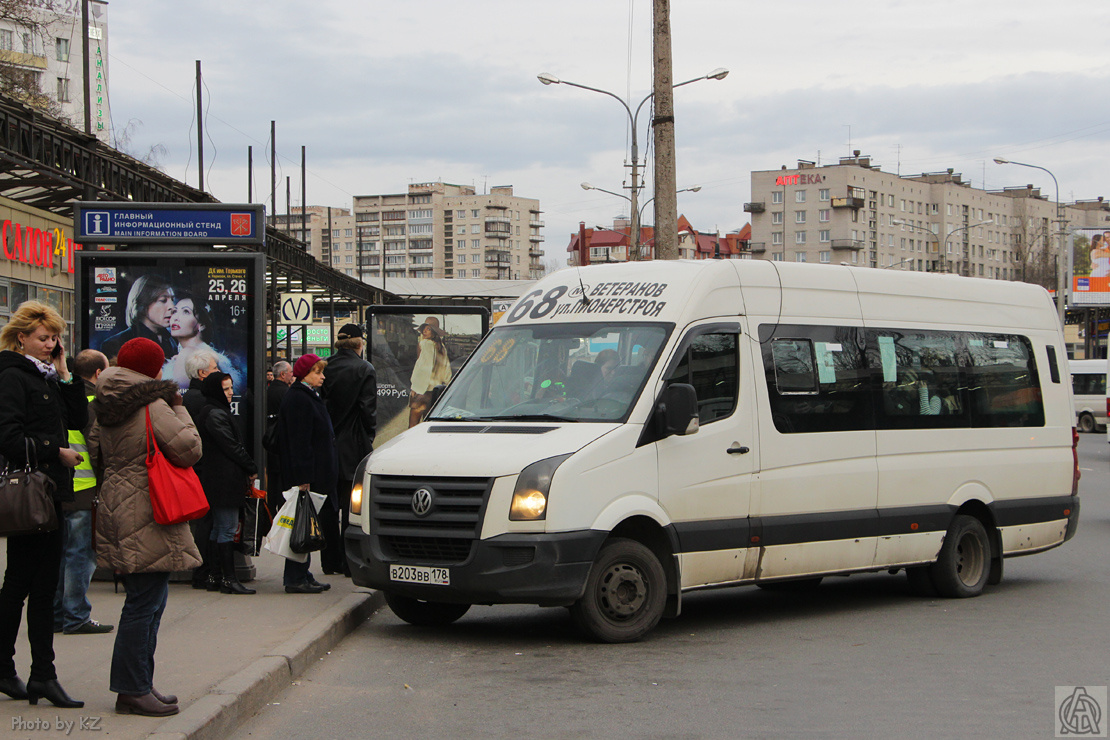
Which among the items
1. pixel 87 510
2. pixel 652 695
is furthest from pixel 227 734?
pixel 87 510

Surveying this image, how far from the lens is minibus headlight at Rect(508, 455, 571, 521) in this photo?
768 cm

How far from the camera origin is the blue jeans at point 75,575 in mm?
7832

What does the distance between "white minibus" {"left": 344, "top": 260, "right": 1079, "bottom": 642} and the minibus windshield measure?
0.02 m

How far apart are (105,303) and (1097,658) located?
790 centimetres

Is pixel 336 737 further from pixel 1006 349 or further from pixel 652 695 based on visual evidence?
pixel 1006 349

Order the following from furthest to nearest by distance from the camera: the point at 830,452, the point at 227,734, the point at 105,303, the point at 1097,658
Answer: the point at 105,303 < the point at 830,452 < the point at 1097,658 < the point at 227,734

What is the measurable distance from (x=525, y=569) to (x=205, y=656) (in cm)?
191

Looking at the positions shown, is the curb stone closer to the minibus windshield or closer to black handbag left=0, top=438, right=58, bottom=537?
black handbag left=0, top=438, right=58, bottom=537

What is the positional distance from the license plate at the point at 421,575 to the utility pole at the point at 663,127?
33.3ft

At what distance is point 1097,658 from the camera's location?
7676 millimetres

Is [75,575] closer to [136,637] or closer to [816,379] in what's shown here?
[136,637]

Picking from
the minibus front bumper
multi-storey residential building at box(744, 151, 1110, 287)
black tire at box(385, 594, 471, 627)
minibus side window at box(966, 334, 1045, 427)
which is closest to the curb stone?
black tire at box(385, 594, 471, 627)

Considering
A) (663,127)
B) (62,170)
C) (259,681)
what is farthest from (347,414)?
(62,170)

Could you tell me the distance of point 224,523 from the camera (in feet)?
32.2
